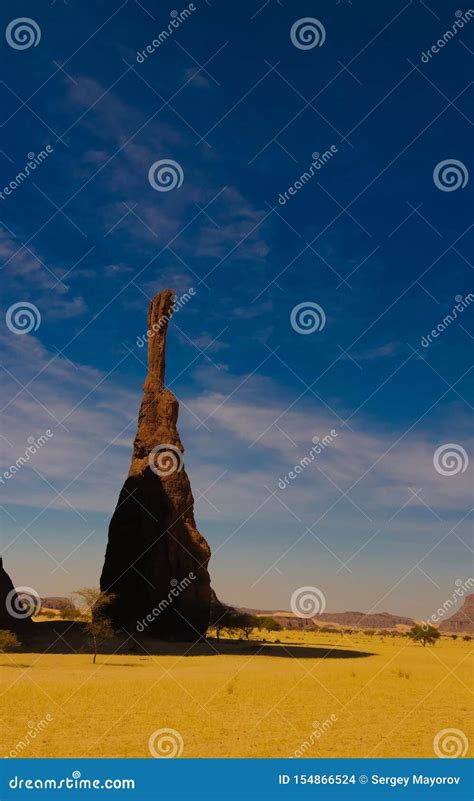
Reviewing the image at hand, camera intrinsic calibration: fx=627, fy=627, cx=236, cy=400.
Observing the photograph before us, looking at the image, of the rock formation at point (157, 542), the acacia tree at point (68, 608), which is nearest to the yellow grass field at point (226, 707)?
the acacia tree at point (68, 608)

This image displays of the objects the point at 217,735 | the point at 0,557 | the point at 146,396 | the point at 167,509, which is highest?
the point at 146,396

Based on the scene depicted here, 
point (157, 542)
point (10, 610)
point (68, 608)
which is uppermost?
point (157, 542)

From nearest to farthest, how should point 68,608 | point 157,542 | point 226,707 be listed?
point 226,707 → point 68,608 → point 157,542

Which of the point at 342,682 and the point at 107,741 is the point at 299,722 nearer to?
the point at 107,741

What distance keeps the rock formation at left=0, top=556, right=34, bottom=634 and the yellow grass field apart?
8872mm

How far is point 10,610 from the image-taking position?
4422 centimetres

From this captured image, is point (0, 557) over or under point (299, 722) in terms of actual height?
under

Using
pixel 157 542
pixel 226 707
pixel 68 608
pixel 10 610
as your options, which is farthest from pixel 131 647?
pixel 226 707

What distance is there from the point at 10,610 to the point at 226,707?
1140 inches

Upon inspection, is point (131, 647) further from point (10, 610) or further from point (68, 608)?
point (10, 610)
